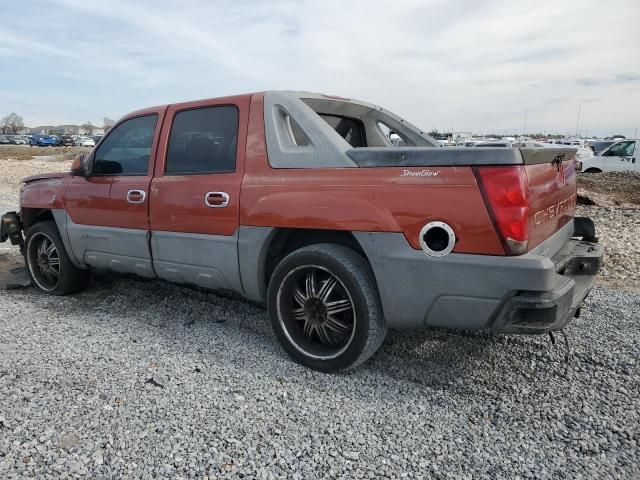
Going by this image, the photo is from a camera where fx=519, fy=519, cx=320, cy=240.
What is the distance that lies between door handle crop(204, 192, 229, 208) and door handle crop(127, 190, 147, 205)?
0.75m

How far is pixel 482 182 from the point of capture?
274 cm

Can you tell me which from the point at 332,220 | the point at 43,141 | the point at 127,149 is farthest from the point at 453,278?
the point at 43,141

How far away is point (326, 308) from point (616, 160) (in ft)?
58.8

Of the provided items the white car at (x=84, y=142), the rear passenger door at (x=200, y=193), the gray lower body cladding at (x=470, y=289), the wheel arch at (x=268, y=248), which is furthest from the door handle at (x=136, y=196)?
the white car at (x=84, y=142)

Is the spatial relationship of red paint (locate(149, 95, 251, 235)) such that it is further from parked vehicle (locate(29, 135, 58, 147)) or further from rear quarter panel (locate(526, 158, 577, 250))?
parked vehicle (locate(29, 135, 58, 147))

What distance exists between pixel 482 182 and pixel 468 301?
2.16 ft

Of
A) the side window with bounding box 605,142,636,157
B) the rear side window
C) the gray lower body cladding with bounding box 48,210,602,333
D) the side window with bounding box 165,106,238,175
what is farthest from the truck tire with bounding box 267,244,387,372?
the side window with bounding box 605,142,636,157

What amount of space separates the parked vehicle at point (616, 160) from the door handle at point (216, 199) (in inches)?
678

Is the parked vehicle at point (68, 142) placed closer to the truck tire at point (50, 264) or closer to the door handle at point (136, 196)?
the truck tire at point (50, 264)

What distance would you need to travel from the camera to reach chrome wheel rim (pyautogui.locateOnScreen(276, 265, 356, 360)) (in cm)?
334

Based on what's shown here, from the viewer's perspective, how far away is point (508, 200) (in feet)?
8.89

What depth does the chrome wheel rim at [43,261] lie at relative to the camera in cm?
528

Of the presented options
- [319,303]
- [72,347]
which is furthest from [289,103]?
[72,347]

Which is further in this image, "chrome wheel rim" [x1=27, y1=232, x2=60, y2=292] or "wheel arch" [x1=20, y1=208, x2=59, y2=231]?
"wheel arch" [x1=20, y1=208, x2=59, y2=231]
